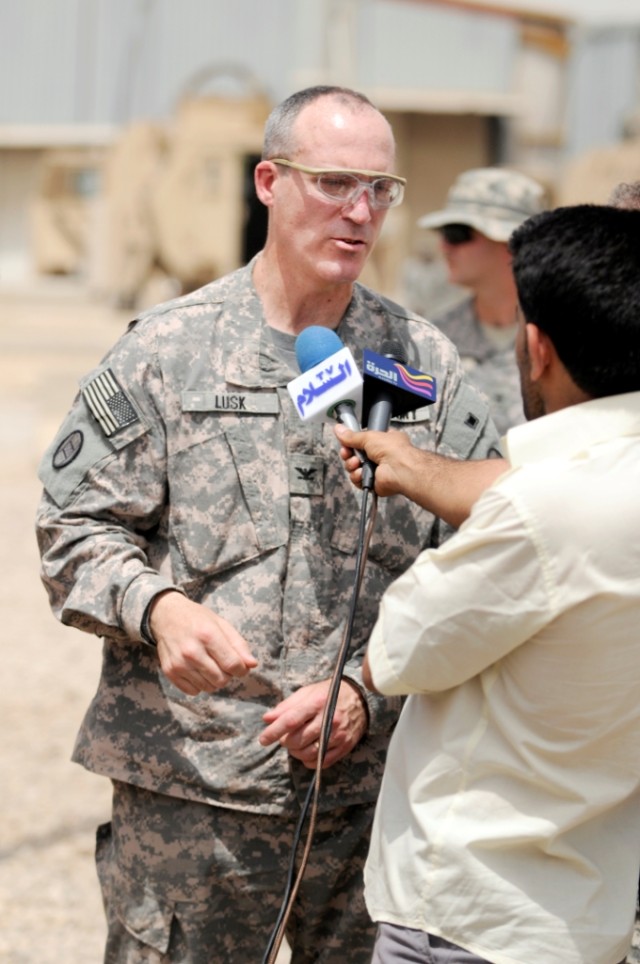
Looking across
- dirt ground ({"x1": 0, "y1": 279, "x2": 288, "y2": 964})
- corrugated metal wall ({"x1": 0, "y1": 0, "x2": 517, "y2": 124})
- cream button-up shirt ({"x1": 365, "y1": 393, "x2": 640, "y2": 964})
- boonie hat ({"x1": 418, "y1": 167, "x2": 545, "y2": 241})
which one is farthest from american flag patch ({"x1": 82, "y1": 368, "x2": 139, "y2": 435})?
corrugated metal wall ({"x1": 0, "y1": 0, "x2": 517, "y2": 124})

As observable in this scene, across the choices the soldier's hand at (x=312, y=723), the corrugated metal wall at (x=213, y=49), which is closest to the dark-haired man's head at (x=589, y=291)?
the soldier's hand at (x=312, y=723)

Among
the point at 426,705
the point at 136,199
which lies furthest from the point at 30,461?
the point at 136,199

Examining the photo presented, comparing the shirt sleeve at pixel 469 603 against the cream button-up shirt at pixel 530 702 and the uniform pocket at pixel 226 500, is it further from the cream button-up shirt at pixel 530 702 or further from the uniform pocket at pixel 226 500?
the uniform pocket at pixel 226 500

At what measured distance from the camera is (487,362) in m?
5.21

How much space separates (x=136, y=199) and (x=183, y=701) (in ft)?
80.6

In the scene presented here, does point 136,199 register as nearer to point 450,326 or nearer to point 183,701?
point 450,326

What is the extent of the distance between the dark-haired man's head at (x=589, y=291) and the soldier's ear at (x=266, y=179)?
1.03 metres

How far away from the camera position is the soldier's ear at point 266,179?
10.1 feet

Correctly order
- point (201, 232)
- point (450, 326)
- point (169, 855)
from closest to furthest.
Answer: point (169, 855), point (450, 326), point (201, 232)

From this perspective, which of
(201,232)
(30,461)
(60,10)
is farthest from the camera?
(60,10)

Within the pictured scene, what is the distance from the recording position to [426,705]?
2.29 meters

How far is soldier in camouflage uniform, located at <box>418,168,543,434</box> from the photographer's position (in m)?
5.25

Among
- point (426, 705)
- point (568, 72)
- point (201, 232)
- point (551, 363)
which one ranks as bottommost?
point (201, 232)

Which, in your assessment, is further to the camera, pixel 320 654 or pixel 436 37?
pixel 436 37
